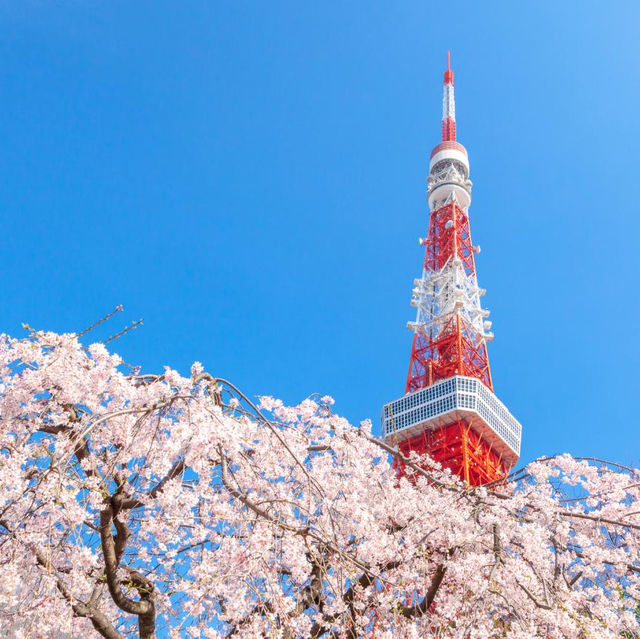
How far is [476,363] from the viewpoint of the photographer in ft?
131

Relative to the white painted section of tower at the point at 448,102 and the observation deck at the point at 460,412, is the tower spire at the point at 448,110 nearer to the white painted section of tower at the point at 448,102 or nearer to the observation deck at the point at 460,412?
the white painted section of tower at the point at 448,102

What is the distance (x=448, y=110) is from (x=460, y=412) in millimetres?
26200

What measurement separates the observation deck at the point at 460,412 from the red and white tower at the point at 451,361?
6cm

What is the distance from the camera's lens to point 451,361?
39.4m

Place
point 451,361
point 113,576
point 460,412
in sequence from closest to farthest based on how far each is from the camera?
point 113,576 < point 460,412 < point 451,361

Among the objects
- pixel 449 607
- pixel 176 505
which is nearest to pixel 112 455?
pixel 176 505

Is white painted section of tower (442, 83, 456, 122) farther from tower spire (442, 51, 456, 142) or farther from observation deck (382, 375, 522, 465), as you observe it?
observation deck (382, 375, 522, 465)

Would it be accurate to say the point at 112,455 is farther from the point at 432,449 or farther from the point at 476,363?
the point at 476,363

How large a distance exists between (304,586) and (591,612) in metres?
2.20

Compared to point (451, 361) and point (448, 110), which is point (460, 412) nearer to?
point (451, 361)

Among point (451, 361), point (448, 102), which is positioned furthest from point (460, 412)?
point (448, 102)

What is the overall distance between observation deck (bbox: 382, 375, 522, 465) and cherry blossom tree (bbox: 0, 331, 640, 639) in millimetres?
29974

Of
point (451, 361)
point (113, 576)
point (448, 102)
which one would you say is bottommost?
point (113, 576)

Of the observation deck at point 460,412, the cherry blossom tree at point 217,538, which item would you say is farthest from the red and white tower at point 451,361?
the cherry blossom tree at point 217,538
